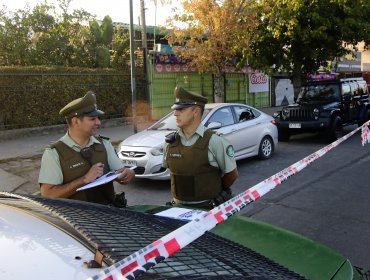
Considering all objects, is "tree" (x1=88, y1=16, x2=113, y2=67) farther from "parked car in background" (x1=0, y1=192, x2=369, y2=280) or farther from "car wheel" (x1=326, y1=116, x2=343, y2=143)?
"parked car in background" (x1=0, y1=192, x2=369, y2=280)

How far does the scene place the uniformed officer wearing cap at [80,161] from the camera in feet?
9.05

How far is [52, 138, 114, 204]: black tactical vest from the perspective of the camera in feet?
9.20

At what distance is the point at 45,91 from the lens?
42.0ft

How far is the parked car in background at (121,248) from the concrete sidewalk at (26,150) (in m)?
5.66

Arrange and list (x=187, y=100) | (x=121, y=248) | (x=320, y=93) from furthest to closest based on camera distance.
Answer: (x=320, y=93), (x=187, y=100), (x=121, y=248)

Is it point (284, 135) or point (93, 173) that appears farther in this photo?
point (284, 135)

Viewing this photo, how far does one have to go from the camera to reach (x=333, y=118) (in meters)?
11.4

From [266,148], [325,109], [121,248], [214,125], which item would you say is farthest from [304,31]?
[121,248]

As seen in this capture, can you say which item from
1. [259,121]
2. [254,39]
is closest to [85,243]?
[259,121]

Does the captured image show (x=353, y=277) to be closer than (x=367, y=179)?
Yes

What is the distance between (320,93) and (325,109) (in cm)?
116

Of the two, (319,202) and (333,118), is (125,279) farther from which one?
(333,118)

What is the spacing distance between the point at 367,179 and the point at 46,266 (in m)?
7.06

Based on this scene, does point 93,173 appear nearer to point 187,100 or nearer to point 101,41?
point 187,100
